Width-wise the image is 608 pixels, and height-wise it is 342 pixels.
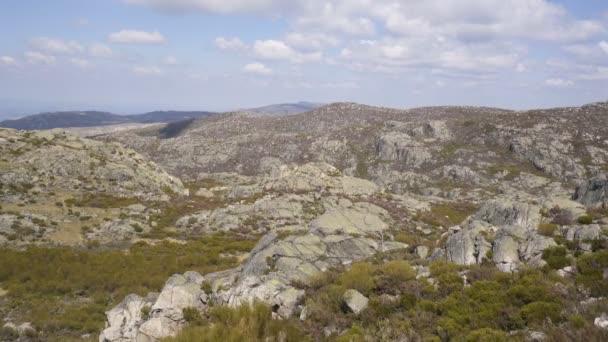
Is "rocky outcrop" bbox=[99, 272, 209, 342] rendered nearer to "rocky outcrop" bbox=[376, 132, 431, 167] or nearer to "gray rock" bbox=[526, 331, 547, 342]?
"gray rock" bbox=[526, 331, 547, 342]

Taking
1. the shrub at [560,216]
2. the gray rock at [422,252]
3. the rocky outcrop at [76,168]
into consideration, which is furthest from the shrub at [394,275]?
the rocky outcrop at [76,168]

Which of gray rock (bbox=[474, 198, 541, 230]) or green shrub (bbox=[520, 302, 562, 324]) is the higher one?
green shrub (bbox=[520, 302, 562, 324])

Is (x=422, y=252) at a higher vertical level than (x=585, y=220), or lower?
lower

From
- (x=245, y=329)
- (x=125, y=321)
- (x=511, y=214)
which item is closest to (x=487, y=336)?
(x=245, y=329)

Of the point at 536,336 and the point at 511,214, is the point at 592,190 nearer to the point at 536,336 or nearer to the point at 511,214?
the point at 511,214

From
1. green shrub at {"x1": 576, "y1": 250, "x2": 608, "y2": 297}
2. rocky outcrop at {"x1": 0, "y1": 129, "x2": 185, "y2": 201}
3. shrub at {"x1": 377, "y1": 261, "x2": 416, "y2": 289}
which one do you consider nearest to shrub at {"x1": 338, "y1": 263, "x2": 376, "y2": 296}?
shrub at {"x1": 377, "y1": 261, "x2": 416, "y2": 289}

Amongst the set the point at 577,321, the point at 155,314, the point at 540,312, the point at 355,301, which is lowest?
the point at 155,314
